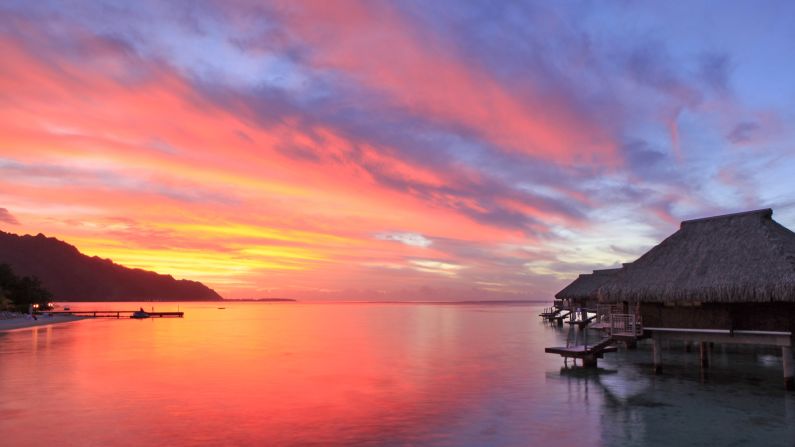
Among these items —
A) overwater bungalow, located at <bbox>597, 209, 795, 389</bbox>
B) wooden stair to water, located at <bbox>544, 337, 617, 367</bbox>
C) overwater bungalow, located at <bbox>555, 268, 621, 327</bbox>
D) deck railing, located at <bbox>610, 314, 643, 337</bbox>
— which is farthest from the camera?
overwater bungalow, located at <bbox>555, 268, 621, 327</bbox>

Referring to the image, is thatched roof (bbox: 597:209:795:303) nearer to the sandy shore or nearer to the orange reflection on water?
the orange reflection on water

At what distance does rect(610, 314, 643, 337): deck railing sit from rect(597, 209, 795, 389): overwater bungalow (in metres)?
0.13

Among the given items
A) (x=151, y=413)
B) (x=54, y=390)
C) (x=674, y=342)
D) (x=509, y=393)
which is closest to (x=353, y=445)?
(x=151, y=413)

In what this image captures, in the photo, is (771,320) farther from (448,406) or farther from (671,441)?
(448,406)

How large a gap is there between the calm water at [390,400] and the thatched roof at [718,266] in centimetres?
386

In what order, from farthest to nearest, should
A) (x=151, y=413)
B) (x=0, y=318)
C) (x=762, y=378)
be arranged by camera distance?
(x=0, y=318) < (x=762, y=378) < (x=151, y=413)

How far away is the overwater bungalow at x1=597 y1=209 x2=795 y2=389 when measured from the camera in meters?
21.3

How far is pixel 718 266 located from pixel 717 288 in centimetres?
150

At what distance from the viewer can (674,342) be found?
1722 inches

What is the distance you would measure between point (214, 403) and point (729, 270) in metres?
21.1

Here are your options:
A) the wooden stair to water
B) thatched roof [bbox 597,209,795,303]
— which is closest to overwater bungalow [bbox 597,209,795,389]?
thatched roof [bbox 597,209,795,303]

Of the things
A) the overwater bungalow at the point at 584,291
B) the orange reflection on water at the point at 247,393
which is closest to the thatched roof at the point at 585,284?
the overwater bungalow at the point at 584,291

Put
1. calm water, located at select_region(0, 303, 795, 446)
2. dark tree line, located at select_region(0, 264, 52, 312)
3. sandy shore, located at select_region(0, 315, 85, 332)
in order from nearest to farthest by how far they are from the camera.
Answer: calm water, located at select_region(0, 303, 795, 446)
sandy shore, located at select_region(0, 315, 85, 332)
dark tree line, located at select_region(0, 264, 52, 312)

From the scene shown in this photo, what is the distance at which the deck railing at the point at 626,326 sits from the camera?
25.6 m
